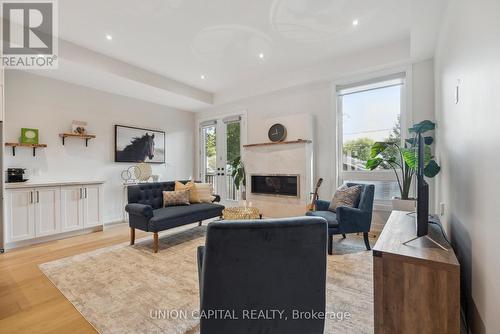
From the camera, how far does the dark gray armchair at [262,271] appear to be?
3.40 ft

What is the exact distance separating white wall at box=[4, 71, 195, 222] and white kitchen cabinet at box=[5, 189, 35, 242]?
1.98 ft

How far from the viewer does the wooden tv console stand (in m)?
1.23

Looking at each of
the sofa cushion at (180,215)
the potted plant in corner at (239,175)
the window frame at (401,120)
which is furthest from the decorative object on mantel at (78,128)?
the window frame at (401,120)

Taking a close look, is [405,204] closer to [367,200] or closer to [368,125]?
[367,200]

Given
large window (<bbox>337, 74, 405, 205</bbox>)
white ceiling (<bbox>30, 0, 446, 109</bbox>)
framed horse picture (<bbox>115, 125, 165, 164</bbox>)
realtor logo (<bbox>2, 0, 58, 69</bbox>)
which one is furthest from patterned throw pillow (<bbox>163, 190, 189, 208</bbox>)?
large window (<bbox>337, 74, 405, 205</bbox>)

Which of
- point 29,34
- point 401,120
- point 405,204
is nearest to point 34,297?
point 29,34

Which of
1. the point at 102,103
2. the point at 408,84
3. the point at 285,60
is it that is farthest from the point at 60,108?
the point at 408,84

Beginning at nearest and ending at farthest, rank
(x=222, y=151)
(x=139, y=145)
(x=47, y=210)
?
1. (x=47, y=210)
2. (x=139, y=145)
3. (x=222, y=151)

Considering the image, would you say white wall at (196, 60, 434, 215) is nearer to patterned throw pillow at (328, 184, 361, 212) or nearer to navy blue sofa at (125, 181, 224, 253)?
patterned throw pillow at (328, 184, 361, 212)

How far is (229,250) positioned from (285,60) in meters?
3.96

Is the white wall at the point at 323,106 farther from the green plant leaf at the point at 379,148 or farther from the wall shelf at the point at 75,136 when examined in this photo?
the wall shelf at the point at 75,136

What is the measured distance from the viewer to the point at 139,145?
17.4ft

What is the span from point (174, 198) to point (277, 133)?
2403 millimetres

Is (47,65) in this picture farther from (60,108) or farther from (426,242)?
(426,242)
